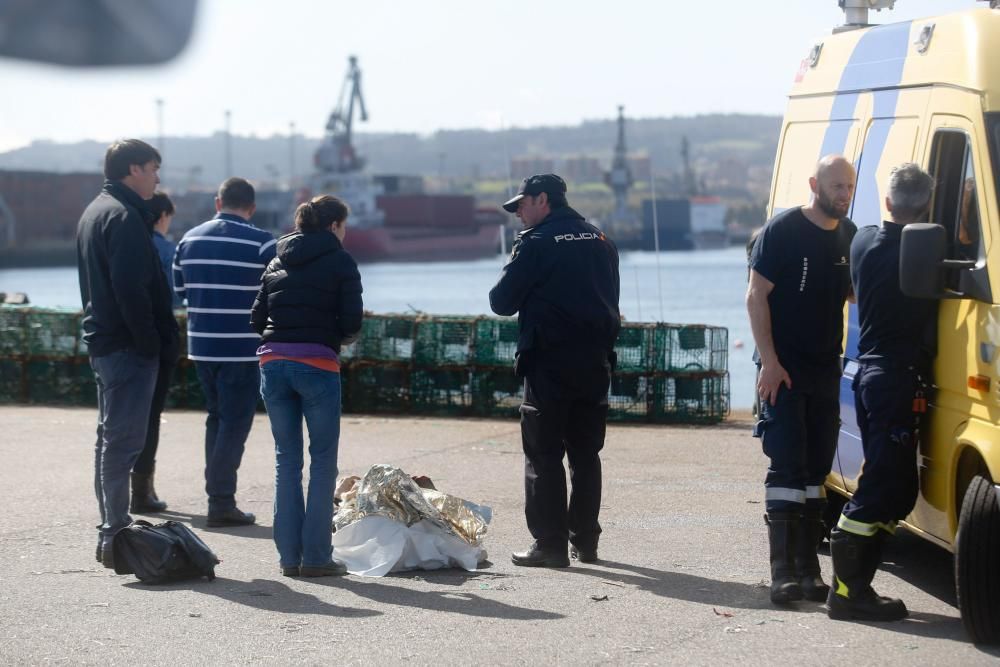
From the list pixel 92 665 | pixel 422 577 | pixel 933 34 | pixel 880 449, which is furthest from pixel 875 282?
pixel 92 665

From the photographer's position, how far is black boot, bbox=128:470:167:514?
8062mm

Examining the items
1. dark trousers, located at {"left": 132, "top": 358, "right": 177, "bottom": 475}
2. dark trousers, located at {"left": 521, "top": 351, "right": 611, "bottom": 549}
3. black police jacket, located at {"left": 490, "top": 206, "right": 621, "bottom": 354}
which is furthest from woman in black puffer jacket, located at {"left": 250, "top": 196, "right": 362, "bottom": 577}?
dark trousers, located at {"left": 132, "top": 358, "right": 177, "bottom": 475}

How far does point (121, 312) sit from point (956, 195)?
378cm

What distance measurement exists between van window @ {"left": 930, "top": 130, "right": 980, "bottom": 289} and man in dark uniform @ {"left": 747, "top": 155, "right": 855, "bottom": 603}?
35cm

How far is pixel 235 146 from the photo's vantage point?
2318 millimetres

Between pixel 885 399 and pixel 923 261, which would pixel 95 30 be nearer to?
pixel 923 261

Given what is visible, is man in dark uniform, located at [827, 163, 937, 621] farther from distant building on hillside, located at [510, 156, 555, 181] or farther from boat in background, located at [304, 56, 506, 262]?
boat in background, located at [304, 56, 506, 262]

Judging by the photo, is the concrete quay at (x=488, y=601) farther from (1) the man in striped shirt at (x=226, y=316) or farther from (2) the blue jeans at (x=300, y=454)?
(1) the man in striped shirt at (x=226, y=316)

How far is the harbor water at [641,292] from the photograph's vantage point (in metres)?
42.4

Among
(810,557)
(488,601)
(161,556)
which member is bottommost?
(488,601)

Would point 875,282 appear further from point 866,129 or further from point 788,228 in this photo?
point 866,129

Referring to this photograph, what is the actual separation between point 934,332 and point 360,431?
7190mm

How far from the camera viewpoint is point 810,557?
5.70 metres

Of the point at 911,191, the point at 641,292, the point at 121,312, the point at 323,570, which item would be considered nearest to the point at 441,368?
the point at 121,312
